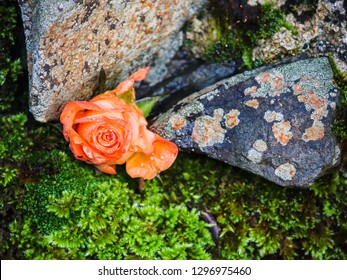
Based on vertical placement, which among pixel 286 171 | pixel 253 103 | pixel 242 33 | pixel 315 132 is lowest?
pixel 286 171

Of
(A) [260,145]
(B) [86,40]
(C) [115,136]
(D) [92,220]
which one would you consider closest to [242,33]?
(A) [260,145]

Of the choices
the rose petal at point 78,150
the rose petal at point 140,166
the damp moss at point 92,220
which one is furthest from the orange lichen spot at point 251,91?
the rose petal at point 78,150

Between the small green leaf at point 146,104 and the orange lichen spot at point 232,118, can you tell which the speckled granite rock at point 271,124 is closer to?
the orange lichen spot at point 232,118

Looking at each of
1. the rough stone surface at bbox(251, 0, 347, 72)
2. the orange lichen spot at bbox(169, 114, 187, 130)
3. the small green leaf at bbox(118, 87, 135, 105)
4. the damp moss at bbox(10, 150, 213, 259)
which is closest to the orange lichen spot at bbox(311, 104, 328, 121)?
the rough stone surface at bbox(251, 0, 347, 72)

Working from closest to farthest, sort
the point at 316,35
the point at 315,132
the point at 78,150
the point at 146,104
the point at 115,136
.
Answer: the point at 115,136 < the point at 78,150 < the point at 315,132 < the point at 316,35 < the point at 146,104

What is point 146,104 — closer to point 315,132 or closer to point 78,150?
point 78,150
